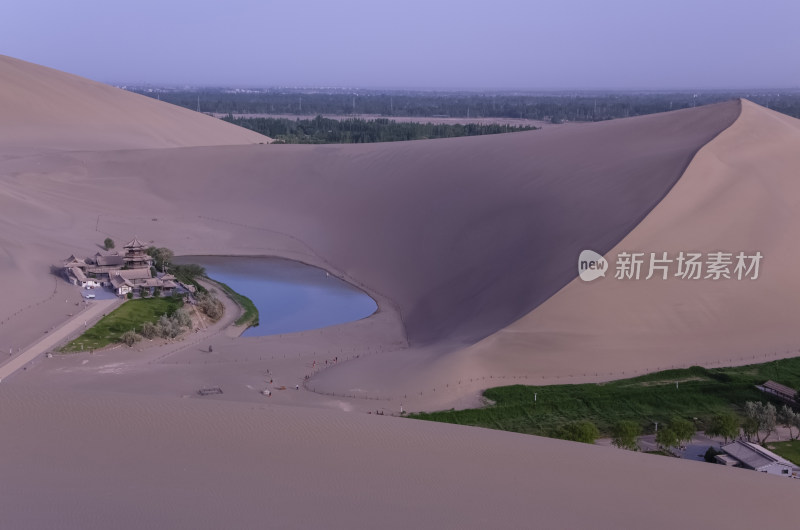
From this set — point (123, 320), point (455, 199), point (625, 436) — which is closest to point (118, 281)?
point (123, 320)

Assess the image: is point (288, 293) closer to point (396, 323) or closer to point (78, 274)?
point (396, 323)

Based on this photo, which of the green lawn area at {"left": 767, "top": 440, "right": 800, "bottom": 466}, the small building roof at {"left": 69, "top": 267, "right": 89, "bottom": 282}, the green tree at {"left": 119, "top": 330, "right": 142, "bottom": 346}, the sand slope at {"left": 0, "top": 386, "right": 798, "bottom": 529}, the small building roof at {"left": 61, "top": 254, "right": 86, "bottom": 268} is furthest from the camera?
the small building roof at {"left": 61, "top": 254, "right": 86, "bottom": 268}

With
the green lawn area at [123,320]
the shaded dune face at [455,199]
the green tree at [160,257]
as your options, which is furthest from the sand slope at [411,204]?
the green lawn area at [123,320]

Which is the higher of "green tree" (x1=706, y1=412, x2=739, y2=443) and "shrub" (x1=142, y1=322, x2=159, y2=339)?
"green tree" (x1=706, y1=412, x2=739, y2=443)

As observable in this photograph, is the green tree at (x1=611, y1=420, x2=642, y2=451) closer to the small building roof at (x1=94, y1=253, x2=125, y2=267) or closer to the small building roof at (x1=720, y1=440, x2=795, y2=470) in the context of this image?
the small building roof at (x1=720, y1=440, x2=795, y2=470)

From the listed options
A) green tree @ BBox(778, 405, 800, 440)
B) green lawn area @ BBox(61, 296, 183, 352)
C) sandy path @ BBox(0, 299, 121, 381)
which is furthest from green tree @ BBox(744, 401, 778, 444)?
sandy path @ BBox(0, 299, 121, 381)

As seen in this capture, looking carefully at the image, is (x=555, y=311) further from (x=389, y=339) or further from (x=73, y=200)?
(x=73, y=200)

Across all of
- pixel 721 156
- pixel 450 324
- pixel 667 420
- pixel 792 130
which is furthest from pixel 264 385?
pixel 792 130
